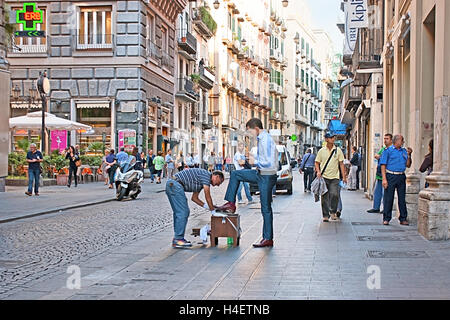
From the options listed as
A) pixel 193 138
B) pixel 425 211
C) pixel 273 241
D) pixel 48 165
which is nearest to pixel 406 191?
pixel 425 211

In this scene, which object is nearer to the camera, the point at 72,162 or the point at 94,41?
the point at 72,162

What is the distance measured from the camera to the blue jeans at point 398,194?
1345 cm

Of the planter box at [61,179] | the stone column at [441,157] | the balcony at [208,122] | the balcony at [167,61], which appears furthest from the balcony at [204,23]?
the stone column at [441,157]

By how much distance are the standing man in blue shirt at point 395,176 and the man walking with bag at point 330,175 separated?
1219 mm

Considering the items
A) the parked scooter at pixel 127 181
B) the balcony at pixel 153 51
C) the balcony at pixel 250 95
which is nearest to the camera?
the parked scooter at pixel 127 181

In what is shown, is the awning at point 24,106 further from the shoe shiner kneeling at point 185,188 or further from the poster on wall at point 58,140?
the shoe shiner kneeling at point 185,188

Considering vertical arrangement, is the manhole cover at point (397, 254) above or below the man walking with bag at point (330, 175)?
below

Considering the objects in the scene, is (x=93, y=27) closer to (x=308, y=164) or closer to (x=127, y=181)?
(x=308, y=164)

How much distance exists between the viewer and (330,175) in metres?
14.6

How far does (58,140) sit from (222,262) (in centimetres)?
2728

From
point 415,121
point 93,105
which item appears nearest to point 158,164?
point 93,105

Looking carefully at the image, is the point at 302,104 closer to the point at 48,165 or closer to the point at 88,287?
the point at 48,165

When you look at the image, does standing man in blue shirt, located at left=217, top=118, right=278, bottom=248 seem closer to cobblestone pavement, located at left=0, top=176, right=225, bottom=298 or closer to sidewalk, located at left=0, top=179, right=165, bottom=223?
cobblestone pavement, located at left=0, top=176, right=225, bottom=298

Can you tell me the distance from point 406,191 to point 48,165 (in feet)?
63.7
